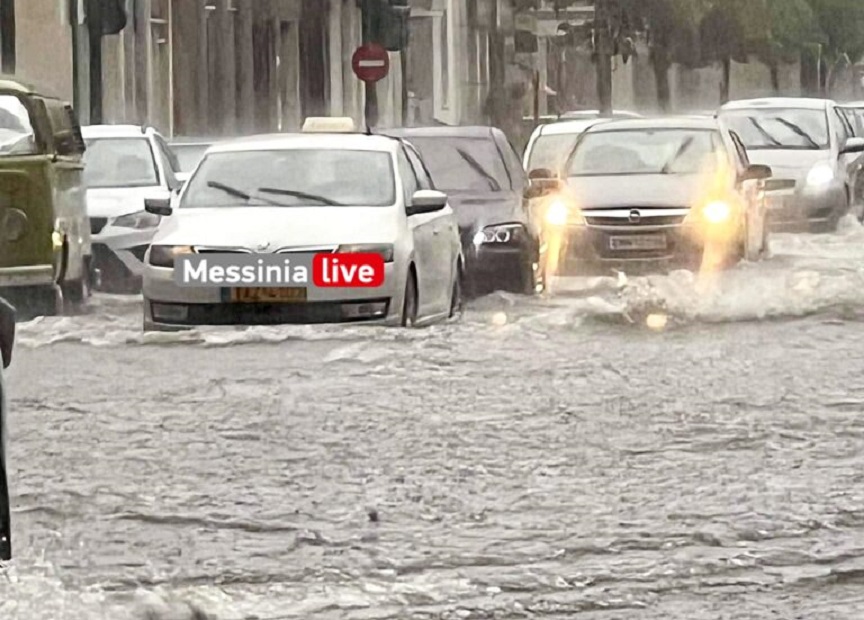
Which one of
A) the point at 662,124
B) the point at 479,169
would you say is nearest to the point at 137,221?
the point at 479,169

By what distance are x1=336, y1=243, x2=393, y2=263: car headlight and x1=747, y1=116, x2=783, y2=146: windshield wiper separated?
56.6 feet

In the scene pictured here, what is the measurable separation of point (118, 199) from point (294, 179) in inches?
234

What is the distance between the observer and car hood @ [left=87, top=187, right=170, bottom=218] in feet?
71.1

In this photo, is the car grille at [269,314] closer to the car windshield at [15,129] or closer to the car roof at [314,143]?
the car roof at [314,143]

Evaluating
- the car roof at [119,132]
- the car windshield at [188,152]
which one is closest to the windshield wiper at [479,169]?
the car roof at [119,132]

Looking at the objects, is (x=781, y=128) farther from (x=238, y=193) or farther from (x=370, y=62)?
(x=238, y=193)

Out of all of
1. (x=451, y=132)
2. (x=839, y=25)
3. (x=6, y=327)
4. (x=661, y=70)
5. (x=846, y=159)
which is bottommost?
(x=661, y=70)

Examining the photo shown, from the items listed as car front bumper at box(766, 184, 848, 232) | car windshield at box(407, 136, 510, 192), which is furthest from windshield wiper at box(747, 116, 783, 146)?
car windshield at box(407, 136, 510, 192)

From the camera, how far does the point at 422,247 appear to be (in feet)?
52.3

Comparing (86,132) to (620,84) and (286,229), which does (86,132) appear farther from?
(620,84)

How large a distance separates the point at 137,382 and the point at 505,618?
6958 mm

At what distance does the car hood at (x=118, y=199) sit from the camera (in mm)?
21672

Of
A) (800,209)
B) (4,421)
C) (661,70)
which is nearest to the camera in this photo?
(4,421)

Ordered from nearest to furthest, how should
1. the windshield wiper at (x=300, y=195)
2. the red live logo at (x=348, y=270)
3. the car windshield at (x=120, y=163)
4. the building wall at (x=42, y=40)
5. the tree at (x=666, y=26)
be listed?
the red live logo at (x=348, y=270)
the windshield wiper at (x=300, y=195)
the car windshield at (x=120, y=163)
the building wall at (x=42, y=40)
the tree at (x=666, y=26)
